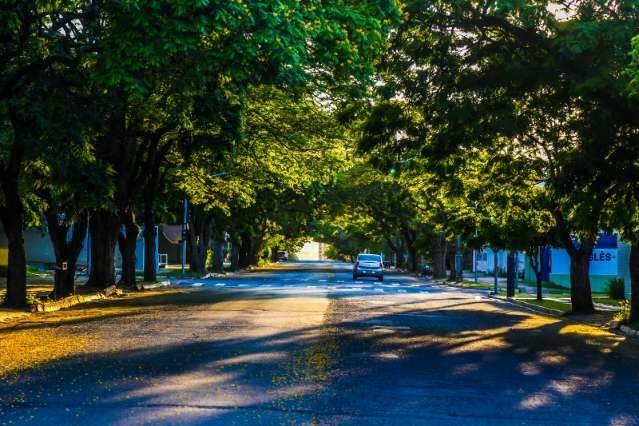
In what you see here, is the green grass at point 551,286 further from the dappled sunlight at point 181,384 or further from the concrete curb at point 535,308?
the dappled sunlight at point 181,384

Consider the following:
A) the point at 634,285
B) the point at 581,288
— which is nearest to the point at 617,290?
the point at 581,288

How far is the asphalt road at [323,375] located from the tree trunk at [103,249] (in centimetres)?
1215

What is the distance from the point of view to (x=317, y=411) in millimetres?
8273

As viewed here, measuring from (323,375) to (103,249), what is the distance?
22.8m

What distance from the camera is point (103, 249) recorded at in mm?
32094

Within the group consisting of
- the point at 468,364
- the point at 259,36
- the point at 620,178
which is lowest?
the point at 468,364

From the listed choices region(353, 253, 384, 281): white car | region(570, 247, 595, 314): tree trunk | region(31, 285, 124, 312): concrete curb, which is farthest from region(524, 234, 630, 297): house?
region(31, 285, 124, 312): concrete curb

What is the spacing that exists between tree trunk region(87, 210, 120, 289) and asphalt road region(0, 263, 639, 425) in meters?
12.1

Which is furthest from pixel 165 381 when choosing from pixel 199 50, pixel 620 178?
pixel 620 178

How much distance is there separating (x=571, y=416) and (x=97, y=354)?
271 inches

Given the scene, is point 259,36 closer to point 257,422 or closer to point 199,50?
point 199,50

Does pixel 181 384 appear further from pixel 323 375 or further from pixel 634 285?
pixel 634 285

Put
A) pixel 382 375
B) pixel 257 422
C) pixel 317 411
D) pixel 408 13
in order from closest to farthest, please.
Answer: pixel 257 422 → pixel 317 411 → pixel 382 375 → pixel 408 13

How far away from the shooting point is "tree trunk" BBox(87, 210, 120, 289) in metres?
31.6
